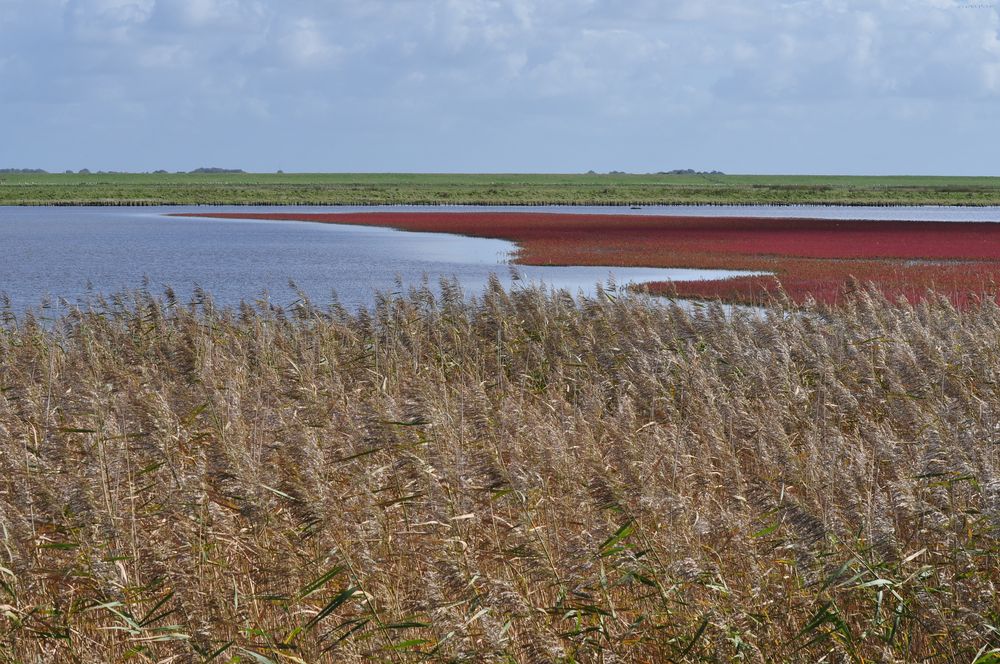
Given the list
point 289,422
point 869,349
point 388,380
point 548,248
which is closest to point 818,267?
point 548,248

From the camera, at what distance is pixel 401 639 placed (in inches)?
204

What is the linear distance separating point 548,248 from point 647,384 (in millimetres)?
34614

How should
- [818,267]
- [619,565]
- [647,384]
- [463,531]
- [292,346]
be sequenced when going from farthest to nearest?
[818,267] → [292,346] → [647,384] → [463,531] → [619,565]

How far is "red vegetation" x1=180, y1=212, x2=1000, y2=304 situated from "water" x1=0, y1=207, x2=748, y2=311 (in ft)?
7.26

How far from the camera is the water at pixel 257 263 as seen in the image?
28.8 meters

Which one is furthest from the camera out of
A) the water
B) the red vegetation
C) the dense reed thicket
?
the red vegetation

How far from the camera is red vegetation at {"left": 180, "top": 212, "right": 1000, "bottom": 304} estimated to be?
29516 mm

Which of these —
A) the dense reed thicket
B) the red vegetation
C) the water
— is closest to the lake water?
the water

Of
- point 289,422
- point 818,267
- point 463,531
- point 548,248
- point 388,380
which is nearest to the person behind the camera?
point 463,531

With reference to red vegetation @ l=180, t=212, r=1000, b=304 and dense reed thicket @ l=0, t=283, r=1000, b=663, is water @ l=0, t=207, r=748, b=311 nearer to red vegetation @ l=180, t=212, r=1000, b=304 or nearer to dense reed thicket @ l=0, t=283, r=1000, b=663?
red vegetation @ l=180, t=212, r=1000, b=304

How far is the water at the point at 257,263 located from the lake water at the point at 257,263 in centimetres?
4

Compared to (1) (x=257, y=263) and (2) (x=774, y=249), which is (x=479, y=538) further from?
(2) (x=774, y=249)

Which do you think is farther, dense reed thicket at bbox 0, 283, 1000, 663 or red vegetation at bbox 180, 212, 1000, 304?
red vegetation at bbox 180, 212, 1000, 304

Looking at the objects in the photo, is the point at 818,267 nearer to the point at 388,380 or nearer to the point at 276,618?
the point at 388,380
